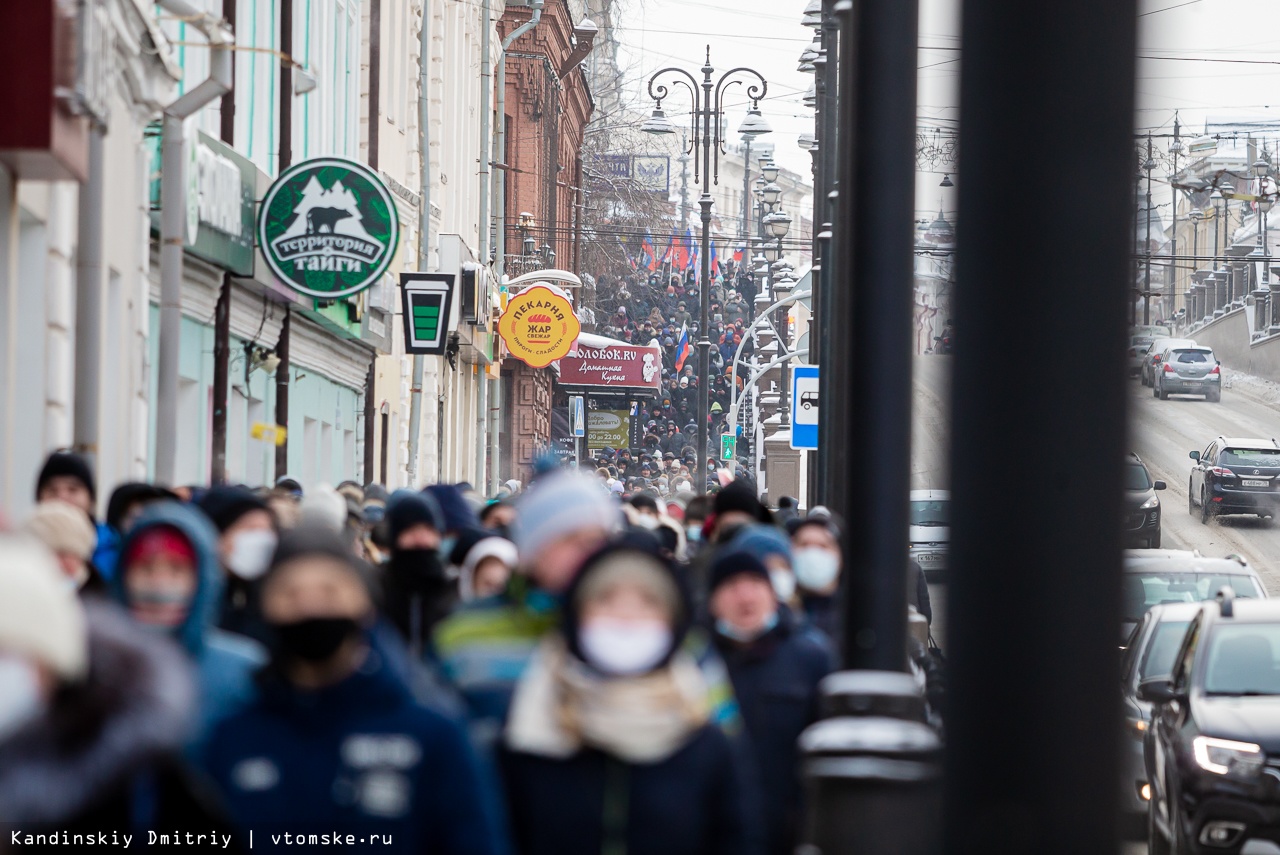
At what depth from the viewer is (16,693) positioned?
3314mm

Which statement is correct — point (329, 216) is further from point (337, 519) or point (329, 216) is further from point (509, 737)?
point (509, 737)

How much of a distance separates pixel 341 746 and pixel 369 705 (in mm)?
96

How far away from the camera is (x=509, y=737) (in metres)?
4.67

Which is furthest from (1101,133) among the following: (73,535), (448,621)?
(73,535)

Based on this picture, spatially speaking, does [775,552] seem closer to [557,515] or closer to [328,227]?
[557,515]

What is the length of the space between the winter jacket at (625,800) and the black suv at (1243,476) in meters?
45.7

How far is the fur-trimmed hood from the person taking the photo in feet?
11.2

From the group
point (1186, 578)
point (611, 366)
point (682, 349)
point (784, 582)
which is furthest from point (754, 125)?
point (784, 582)

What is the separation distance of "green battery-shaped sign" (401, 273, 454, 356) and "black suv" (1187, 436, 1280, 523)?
24851mm

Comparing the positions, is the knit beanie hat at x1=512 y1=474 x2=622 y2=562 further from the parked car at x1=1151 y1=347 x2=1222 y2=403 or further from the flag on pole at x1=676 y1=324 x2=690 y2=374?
the parked car at x1=1151 y1=347 x2=1222 y2=403

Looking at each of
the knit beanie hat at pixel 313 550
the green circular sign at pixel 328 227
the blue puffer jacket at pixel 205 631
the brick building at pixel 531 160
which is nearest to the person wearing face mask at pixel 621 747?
the knit beanie hat at pixel 313 550

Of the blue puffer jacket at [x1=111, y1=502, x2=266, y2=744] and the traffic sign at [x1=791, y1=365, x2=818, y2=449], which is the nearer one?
the blue puffer jacket at [x1=111, y1=502, x2=266, y2=744]

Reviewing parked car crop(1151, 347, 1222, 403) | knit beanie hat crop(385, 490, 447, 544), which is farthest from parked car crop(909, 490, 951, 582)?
parked car crop(1151, 347, 1222, 403)

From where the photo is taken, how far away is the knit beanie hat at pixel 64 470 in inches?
366
